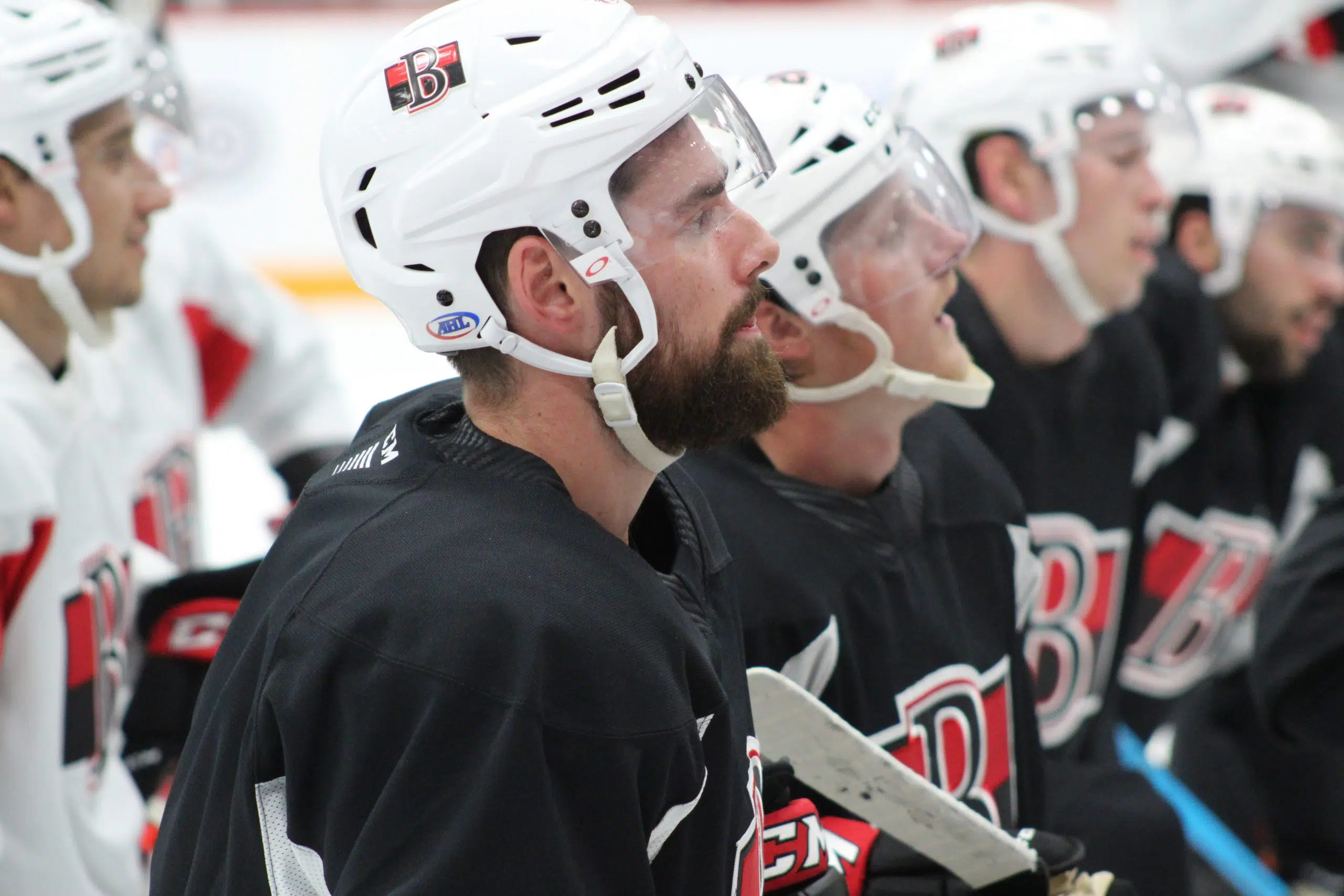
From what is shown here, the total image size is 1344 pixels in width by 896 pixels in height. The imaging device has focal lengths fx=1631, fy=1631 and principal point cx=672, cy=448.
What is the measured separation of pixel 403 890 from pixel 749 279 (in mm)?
565

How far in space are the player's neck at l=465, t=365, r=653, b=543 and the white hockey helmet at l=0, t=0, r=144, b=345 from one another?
3.34 ft

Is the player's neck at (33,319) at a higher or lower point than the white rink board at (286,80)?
higher

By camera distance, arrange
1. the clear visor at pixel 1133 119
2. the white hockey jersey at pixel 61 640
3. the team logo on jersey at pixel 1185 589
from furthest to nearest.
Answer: the team logo on jersey at pixel 1185 589 < the clear visor at pixel 1133 119 < the white hockey jersey at pixel 61 640

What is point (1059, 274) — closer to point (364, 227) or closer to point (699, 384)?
point (699, 384)

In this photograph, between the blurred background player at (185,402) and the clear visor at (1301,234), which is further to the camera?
the clear visor at (1301,234)

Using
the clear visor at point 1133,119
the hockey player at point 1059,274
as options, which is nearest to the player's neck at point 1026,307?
the hockey player at point 1059,274

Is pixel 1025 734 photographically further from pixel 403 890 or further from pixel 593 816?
pixel 403 890

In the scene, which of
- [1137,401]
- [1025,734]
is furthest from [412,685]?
[1137,401]

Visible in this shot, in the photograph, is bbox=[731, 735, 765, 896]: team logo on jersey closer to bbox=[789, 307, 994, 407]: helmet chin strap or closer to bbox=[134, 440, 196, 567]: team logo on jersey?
bbox=[789, 307, 994, 407]: helmet chin strap

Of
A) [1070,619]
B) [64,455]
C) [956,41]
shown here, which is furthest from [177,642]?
[956,41]

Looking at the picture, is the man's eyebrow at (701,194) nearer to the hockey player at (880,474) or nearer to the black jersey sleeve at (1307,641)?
the hockey player at (880,474)

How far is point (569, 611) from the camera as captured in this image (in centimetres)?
111

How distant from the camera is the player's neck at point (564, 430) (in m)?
1.27

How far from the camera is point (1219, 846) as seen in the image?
9.67 ft
